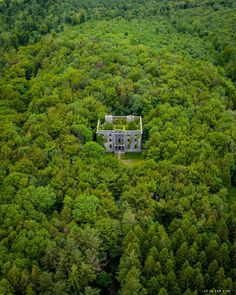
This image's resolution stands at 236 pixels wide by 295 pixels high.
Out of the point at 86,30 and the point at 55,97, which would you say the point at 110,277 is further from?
the point at 86,30

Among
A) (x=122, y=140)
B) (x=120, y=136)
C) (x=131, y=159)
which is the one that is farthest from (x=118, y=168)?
(x=122, y=140)

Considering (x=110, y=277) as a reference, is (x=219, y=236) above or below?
above

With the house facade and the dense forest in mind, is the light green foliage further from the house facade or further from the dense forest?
the house facade

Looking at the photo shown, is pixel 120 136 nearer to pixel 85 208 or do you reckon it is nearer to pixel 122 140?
pixel 122 140

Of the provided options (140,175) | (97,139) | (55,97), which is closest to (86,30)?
(55,97)

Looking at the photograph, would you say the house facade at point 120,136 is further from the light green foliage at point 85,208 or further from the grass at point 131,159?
the light green foliage at point 85,208

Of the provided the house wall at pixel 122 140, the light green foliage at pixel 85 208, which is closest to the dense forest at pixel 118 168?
the light green foliage at pixel 85 208

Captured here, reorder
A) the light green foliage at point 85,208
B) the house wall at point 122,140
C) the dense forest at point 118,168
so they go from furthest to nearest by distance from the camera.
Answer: the house wall at point 122,140 → the light green foliage at point 85,208 → the dense forest at point 118,168

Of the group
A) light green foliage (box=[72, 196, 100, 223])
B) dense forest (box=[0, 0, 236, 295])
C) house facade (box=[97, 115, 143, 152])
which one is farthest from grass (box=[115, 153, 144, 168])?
light green foliage (box=[72, 196, 100, 223])
